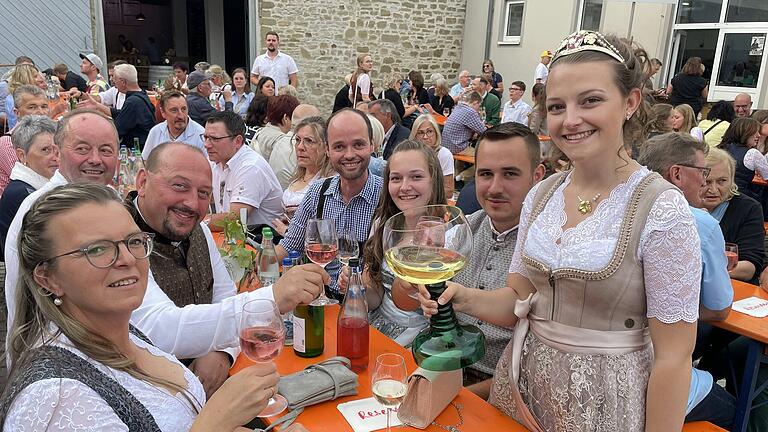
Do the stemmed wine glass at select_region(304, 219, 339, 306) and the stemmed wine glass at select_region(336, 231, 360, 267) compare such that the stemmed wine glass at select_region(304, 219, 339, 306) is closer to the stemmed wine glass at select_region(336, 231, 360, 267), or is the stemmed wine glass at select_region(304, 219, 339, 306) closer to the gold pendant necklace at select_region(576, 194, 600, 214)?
the stemmed wine glass at select_region(336, 231, 360, 267)

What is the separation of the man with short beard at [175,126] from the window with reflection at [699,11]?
35.9ft

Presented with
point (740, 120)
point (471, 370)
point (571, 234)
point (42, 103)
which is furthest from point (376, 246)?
point (740, 120)

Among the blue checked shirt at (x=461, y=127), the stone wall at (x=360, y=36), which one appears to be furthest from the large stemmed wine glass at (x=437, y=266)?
the stone wall at (x=360, y=36)

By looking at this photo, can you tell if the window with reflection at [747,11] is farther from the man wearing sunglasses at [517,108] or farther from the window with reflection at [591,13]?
the man wearing sunglasses at [517,108]

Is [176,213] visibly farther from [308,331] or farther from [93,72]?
[93,72]

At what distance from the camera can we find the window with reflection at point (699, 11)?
36.6 ft

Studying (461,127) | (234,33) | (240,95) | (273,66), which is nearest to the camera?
(461,127)

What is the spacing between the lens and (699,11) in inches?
454

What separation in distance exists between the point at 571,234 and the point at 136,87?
6979mm

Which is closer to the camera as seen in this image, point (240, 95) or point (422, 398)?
point (422, 398)

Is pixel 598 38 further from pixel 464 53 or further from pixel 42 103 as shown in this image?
pixel 464 53

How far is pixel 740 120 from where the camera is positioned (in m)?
6.10

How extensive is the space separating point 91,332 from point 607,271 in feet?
Result: 4.43

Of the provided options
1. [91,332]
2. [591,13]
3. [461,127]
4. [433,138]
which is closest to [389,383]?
[91,332]
